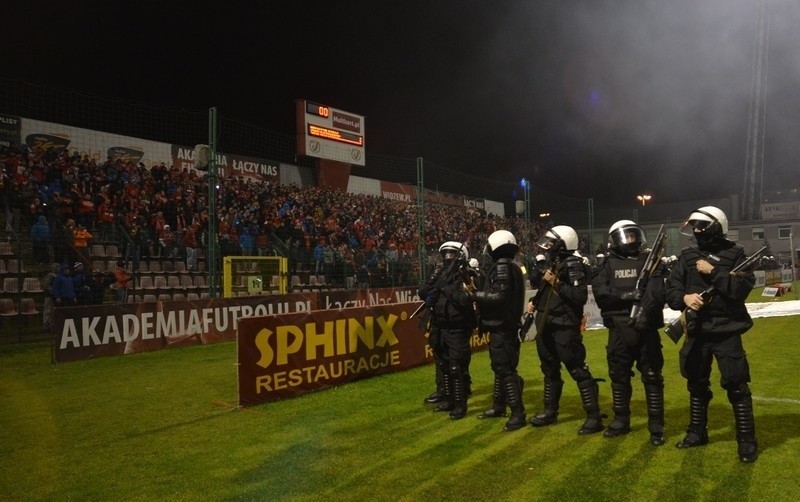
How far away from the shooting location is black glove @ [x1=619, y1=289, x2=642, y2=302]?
5.62 m

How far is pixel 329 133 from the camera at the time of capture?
2942cm

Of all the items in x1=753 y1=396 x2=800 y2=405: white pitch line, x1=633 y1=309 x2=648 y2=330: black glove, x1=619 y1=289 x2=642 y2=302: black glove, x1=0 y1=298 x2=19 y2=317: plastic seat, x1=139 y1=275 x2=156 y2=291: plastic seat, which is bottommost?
x1=753 y1=396 x2=800 y2=405: white pitch line

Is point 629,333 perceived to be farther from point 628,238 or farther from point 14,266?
point 14,266

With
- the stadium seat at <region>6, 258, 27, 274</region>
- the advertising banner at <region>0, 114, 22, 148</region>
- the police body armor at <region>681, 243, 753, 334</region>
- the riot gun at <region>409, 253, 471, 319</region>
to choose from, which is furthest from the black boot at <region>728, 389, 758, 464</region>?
the advertising banner at <region>0, 114, 22, 148</region>

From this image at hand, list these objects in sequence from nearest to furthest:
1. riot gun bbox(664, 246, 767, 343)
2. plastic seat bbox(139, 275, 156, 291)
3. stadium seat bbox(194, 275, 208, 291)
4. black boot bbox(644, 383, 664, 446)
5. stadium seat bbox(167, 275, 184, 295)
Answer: riot gun bbox(664, 246, 767, 343) → black boot bbox(644, 383, 664, 446) → plastic seat bbox(139, 275, 156, 291) → stadium seat bbox(167, 275, 184, 295) → stadium seat bbox(194, 275, 208, 291)

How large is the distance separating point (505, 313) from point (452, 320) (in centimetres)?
86

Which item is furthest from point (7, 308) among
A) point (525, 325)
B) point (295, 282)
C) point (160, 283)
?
point (525, 325)

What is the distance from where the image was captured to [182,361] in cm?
1195

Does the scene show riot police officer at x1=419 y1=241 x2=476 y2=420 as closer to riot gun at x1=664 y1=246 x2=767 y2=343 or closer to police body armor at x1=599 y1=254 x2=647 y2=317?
police body armor at x1=599 y1=254 x2=647 y2=317

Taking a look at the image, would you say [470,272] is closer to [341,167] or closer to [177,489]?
[177,489]

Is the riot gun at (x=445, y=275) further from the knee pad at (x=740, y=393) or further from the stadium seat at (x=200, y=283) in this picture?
the stadium seat at (x=200, y=283)

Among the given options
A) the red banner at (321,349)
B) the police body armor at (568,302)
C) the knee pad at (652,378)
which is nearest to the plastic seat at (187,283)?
the red banner at (321,349)

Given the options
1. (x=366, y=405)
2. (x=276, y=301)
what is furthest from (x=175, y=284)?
(x=366, y=405)

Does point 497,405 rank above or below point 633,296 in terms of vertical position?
below
